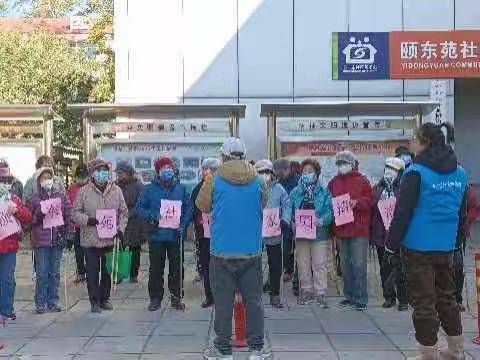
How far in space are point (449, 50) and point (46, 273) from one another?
9.02 metres

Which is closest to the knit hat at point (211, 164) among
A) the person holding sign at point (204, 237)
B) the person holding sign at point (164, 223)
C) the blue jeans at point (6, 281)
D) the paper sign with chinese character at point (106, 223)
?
the person holding sign at point (204, 237)

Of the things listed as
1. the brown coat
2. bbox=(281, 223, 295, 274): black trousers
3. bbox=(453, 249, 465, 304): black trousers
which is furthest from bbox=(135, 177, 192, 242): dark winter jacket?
bbox=(453, 249, 465, 304): black trousers

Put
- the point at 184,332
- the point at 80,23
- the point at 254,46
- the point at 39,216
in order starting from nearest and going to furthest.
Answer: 1. the point at 184,332
2. the point at 39,216
3. the point at 254,46
4. the point at 80,23

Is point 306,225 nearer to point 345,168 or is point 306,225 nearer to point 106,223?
point 345,168

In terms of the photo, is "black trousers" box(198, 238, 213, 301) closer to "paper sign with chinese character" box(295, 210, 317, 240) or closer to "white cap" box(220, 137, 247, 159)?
"paper sign with chinese character" box(295, 210, 317, 240)

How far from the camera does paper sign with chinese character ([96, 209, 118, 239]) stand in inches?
361

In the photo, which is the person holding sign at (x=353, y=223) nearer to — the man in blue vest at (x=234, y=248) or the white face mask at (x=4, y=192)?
the man in blue vest at (x=234, y=248)

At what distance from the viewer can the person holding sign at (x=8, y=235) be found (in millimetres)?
8367

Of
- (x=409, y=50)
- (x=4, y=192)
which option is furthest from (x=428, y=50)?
(x=4, y=192)

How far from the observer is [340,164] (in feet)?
30.5

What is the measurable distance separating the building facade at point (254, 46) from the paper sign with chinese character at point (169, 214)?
26.2 feet

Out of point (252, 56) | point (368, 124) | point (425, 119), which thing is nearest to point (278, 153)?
point (368, 124)

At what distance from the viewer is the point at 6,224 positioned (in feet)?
27.4

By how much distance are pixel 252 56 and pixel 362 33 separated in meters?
2.78
